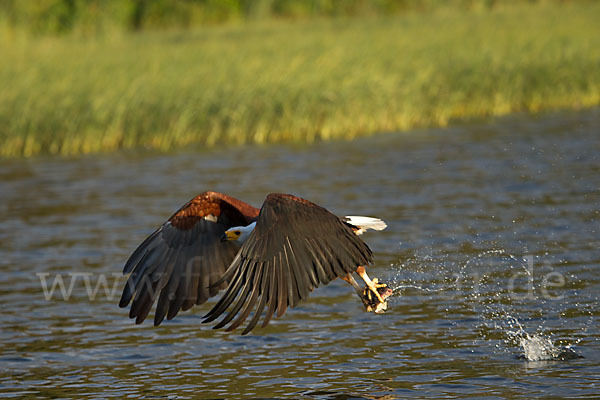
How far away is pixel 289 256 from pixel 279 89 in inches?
383

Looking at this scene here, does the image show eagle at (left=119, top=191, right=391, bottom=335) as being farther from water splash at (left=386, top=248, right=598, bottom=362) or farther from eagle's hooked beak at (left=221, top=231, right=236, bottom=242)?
water splash at (left=386, top=248, right=598, bottom=362)

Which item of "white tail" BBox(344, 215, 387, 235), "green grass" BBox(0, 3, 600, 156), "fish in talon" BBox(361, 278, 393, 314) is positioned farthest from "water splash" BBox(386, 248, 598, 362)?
"green grass" BBox(0, 3, 600, 156)

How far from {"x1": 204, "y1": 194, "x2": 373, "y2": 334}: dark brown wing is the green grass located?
30.4 ft

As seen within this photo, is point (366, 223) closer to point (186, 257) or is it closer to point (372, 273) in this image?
point (186, 257)

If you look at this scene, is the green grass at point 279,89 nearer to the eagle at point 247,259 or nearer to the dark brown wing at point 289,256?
the eagle at point 247,259

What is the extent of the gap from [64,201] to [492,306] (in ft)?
21.2

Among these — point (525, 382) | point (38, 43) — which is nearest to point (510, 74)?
point (38, 43)

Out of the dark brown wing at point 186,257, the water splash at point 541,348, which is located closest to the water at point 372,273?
the water splash at point 541,348

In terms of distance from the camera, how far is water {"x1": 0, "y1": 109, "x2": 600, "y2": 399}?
5.81 m

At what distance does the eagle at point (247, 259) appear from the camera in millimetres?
4867

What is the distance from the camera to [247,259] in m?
4.97

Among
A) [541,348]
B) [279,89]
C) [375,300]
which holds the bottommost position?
[541,348]

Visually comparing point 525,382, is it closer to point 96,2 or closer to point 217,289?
point 217,289

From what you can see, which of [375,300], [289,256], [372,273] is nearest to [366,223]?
[375,300]
